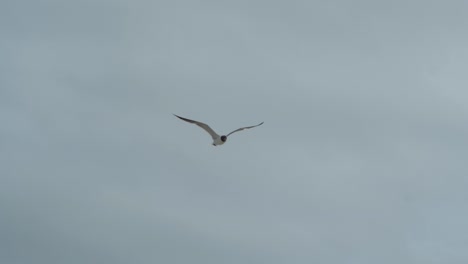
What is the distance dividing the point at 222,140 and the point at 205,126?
247cm

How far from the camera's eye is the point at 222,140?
67812mm

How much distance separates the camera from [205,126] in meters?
67.6
